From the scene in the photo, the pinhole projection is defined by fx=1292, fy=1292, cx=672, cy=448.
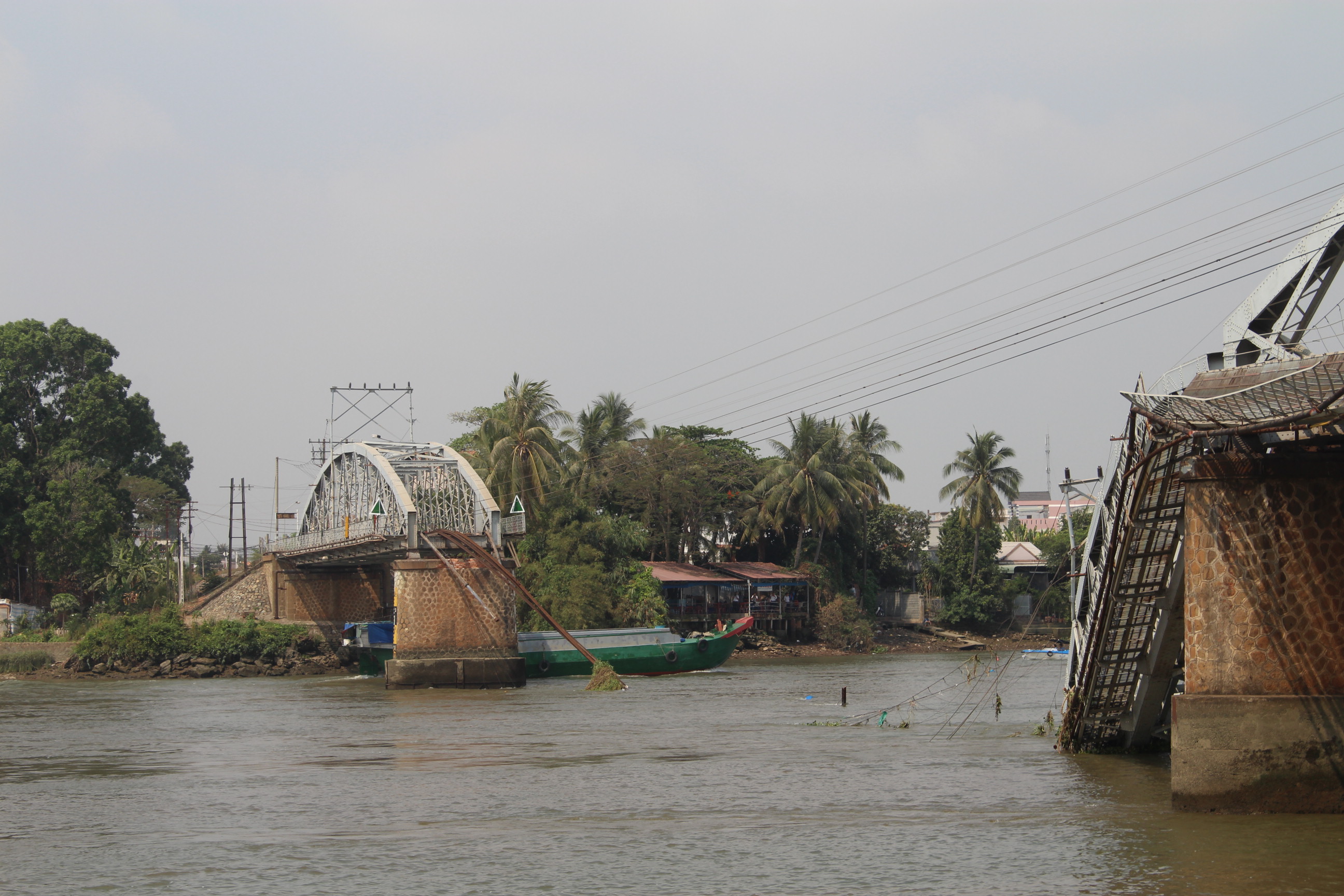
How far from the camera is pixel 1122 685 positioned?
2259 cm

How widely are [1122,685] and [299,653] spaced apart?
4981 centimetres

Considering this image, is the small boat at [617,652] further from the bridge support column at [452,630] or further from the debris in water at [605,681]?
the debris in water at [605,681]

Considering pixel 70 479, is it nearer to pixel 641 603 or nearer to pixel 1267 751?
pixel 641 603

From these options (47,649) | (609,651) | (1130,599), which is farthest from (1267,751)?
(47,649)

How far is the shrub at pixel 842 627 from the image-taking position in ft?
252

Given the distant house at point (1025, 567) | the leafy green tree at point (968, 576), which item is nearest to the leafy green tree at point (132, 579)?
the leafy green tree at point (968, 576)

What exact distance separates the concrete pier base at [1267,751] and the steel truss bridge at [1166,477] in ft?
9.96

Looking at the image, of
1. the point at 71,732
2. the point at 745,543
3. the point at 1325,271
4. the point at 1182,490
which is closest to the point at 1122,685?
the point at 1182,490

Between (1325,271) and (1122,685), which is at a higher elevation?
(1325,271)

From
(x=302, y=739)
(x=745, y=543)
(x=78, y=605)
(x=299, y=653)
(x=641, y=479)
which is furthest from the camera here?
(x=745, y=543)

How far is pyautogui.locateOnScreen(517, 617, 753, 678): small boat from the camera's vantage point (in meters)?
55.0

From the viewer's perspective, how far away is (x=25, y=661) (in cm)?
6169

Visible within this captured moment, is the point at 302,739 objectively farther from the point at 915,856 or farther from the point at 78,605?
the point at 78,605

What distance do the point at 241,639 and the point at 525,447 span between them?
1713cm
